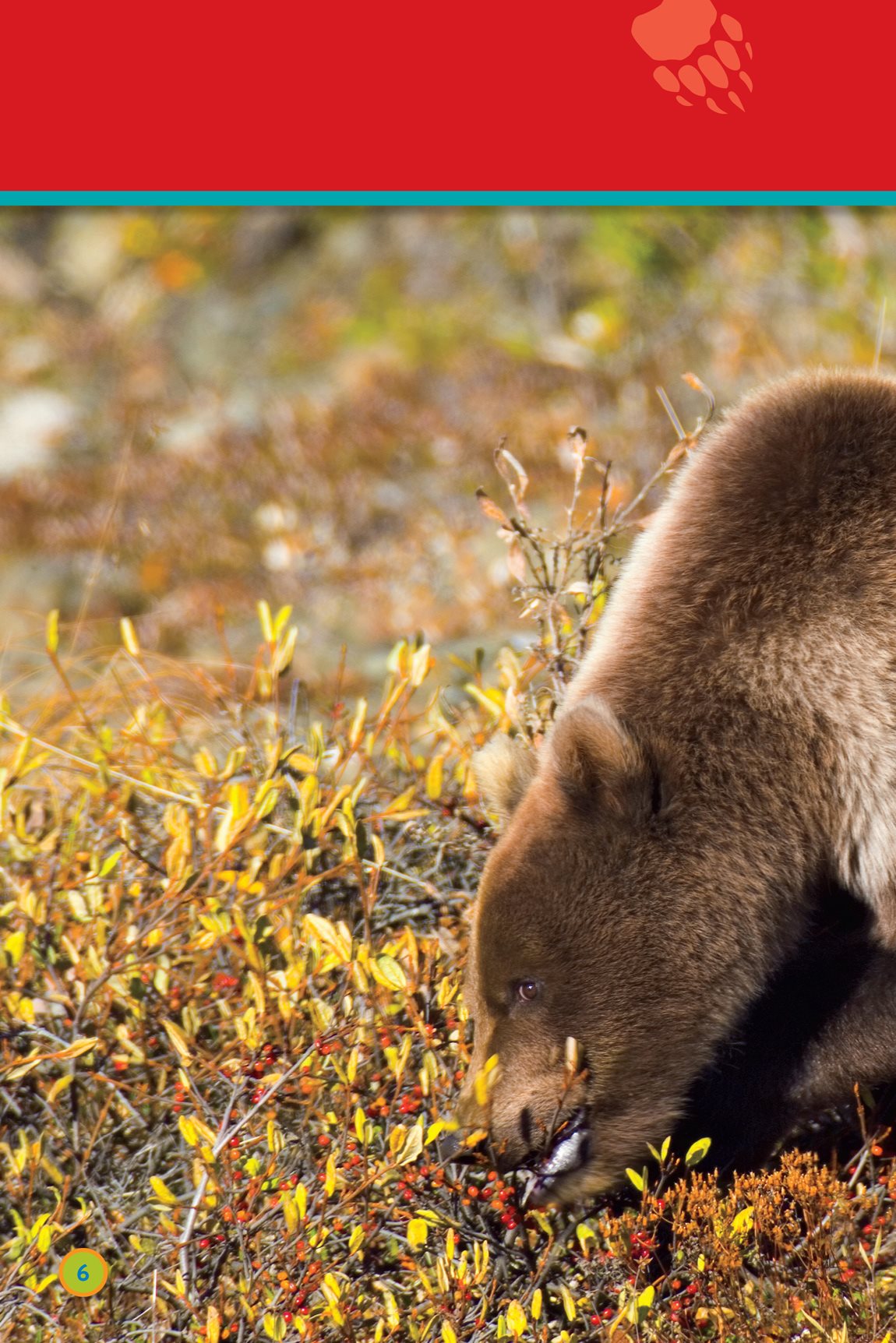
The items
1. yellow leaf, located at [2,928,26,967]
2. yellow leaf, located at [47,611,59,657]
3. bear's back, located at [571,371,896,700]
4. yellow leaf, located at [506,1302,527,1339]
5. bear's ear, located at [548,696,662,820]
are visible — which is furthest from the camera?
yellow leaf, located at [47,611,59,657]

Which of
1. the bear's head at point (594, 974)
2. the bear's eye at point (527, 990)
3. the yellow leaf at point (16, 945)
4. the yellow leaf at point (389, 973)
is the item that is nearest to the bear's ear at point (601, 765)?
the bear's head at point (594, 974)

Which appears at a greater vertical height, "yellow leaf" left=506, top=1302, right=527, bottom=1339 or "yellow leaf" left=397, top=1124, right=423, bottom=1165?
"yellow leaf" left=397, top=1124, right=423, bottom=1165

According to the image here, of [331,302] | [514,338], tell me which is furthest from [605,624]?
[331,302]

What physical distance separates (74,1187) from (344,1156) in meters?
0.81

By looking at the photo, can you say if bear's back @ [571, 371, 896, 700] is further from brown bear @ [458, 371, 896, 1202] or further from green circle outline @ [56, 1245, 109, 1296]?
green circle outline @ [56, 1245, 109, 1296]

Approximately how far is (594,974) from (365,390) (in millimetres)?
10335

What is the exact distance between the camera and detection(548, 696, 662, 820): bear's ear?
2990mm

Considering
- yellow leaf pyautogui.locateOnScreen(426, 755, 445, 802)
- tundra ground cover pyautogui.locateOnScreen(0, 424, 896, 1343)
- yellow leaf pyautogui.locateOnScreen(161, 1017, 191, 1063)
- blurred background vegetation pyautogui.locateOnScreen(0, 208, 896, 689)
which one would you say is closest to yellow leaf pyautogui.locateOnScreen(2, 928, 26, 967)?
tundra ground cover pyautogui.locateOnScreen(0, 424, 896, 1343)

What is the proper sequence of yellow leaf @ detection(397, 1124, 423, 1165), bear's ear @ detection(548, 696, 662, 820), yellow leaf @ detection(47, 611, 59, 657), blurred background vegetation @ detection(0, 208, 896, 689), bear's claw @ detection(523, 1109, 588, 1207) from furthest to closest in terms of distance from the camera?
blurred background vegetation @ detection(0, 208, 896, 689) → yellow leaf @ detection(47, 611, 59, 657) → bear's claw @ detection(523, 1109, 588, 1207) → bear's ear @ detection(548, 696, 662, 820) → yellow leaf @ detection(397, 1124, 423, 1165)

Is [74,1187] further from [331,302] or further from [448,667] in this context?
[331,302]

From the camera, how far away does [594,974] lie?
10.2 ft

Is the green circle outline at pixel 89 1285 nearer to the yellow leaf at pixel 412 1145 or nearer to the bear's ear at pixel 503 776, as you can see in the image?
the yellow leaf at pixel 412 1145

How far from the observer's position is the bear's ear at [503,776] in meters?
3.39

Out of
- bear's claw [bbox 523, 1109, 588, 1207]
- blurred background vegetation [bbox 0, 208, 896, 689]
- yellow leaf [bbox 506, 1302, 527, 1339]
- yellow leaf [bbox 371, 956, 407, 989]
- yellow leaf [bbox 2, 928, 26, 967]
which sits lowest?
blurred background vegetation [bbox 0, 208, 896, 689]
